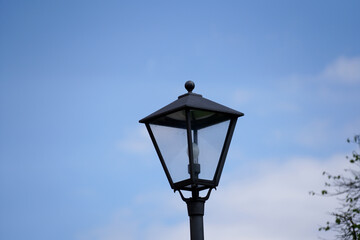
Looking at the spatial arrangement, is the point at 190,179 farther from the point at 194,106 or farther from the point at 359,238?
the point at 359,238

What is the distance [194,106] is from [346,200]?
6.14m

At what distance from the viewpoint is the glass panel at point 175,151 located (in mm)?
4910

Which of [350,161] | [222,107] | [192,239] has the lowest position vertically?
[192,239]

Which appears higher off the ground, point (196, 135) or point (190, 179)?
point (196, 135)

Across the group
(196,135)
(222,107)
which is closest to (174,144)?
(196,135)

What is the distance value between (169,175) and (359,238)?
5.58m

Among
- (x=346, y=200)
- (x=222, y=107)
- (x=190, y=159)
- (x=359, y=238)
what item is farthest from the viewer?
(x=346, y=200)

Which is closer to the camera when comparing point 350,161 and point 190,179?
point 190,179

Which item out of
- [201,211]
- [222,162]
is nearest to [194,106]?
[222,162]

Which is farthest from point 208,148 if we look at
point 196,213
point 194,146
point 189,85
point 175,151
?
point 189,85

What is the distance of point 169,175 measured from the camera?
16.4 ft

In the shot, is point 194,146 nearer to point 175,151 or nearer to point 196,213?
point 175,151

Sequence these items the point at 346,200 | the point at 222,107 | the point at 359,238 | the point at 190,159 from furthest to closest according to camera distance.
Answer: the point at 346,200 < the point at 359,238 < the point at 222,107 < the point at 190,159

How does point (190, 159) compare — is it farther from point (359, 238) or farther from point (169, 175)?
point (359, 238)
